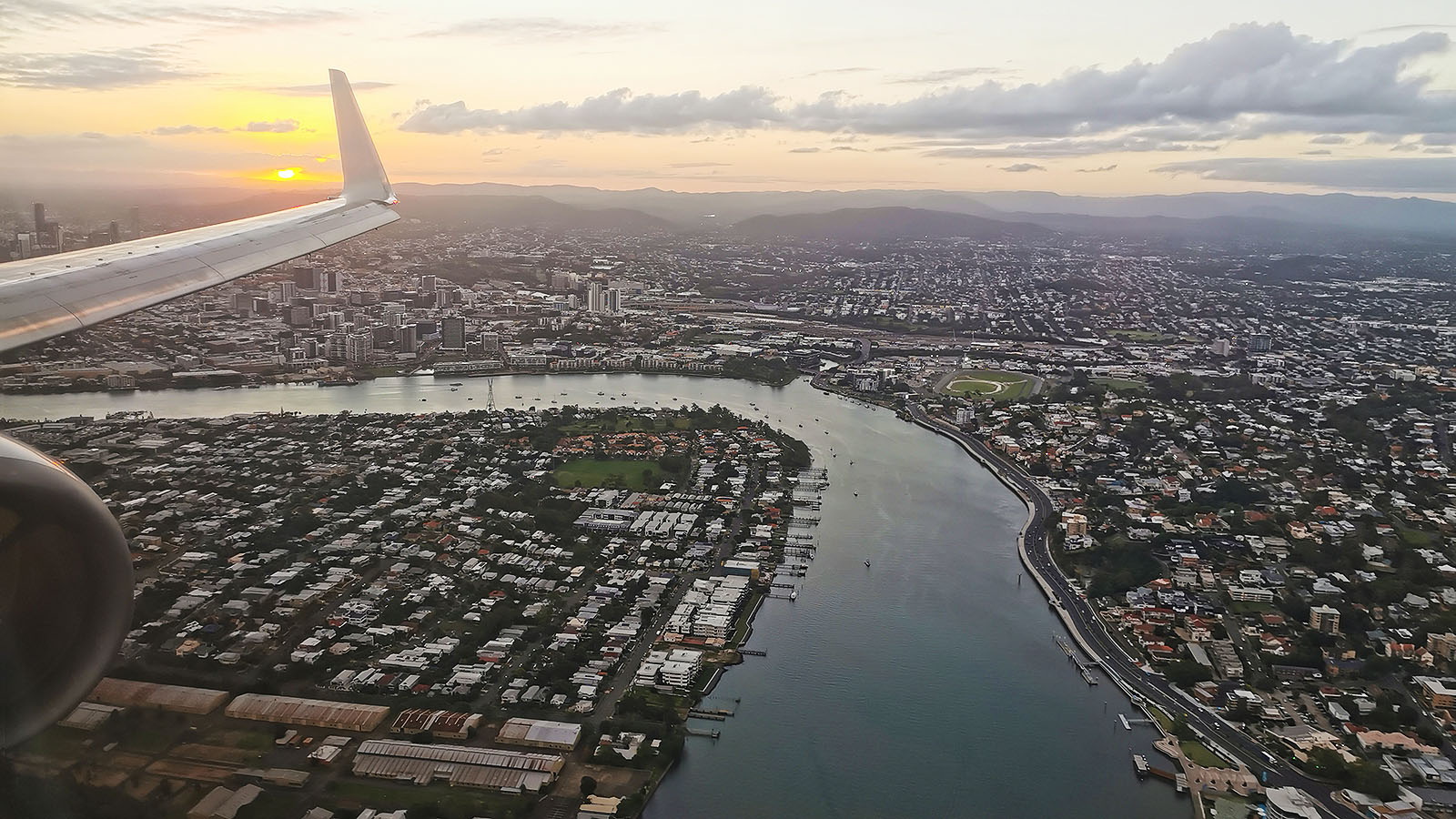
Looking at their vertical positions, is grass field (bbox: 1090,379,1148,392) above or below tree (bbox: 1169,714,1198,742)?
above

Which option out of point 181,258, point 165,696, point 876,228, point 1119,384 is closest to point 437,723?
point 165,696

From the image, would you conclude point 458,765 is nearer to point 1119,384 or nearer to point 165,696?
point 165,696

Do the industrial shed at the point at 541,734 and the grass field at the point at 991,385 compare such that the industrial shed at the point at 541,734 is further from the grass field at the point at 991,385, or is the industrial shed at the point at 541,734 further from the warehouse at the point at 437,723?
the grass field at the point at 991,385

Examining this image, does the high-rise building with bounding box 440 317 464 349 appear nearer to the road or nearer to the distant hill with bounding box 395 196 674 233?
the road

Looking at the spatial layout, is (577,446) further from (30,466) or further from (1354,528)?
(30,466)

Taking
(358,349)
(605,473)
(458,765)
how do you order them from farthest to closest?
(358,349) < (605,473) < (458,765)

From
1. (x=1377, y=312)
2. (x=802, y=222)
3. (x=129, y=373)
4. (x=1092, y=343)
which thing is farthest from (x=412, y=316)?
(x=802, y=222)

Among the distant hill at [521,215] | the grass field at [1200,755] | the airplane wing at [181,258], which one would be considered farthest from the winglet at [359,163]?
the distant hill at [521,215]

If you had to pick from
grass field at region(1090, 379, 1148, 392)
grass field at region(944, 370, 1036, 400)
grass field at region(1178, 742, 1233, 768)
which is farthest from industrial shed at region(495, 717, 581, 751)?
grass field at region(1090, 379, 1148, 392)
